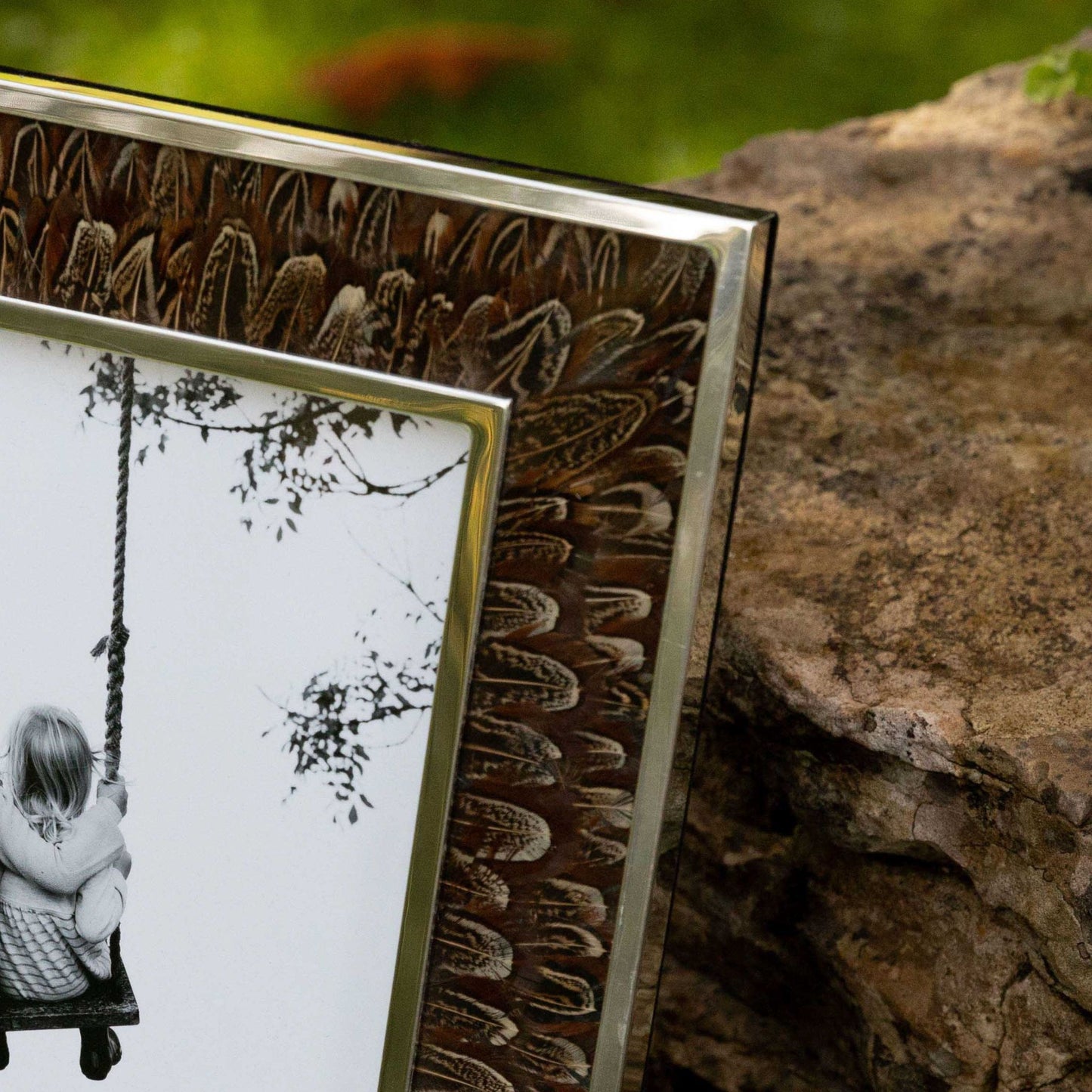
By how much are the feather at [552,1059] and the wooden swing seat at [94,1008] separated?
194 mm

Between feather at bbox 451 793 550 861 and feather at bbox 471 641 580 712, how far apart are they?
0.04 meters

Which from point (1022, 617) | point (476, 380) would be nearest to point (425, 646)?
point (476, 380)

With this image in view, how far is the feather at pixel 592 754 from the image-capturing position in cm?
52

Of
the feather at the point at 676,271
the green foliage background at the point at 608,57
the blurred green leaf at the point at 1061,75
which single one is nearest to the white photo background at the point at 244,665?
the feather at the point at 676,271

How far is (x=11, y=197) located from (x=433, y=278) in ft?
0.67

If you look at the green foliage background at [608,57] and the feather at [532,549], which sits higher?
the green foliage background at [608,57]

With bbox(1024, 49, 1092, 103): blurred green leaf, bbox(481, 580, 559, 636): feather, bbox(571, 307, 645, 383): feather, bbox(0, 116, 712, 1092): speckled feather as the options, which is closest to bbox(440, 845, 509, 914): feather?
bbox(0, 116, 712, 1092): speckled feather

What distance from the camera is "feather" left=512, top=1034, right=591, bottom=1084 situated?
550 mm

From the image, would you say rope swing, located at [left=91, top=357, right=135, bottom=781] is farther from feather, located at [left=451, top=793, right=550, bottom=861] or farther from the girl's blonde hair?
feather, located at [left=451, top=793, right=550, bottom=861]

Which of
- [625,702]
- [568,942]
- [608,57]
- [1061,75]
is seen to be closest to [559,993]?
[568,942]

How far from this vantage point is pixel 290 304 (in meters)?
0.52

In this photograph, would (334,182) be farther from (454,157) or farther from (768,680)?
(768,680)

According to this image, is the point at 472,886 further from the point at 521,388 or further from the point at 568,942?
the point at 521,388

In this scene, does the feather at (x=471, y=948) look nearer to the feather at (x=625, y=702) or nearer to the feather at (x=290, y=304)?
the feather at (x=625, y=702)
